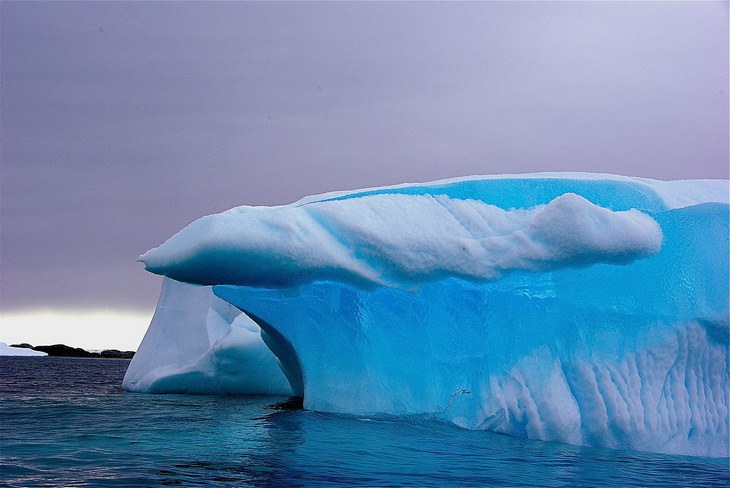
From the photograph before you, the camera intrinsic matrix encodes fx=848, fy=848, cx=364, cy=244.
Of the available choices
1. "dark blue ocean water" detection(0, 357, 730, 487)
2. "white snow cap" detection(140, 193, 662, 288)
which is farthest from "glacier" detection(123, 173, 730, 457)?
"dark blue ocean water" detection(0, 357, 730, 487)

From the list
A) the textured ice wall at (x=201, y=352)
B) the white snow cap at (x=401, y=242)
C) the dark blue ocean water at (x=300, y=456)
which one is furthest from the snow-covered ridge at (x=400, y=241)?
the textured ice wall at (x=201, y=352)

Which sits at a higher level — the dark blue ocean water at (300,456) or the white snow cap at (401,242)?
the white snow cap at (401,242)

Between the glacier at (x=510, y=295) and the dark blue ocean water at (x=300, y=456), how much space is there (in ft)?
1.49

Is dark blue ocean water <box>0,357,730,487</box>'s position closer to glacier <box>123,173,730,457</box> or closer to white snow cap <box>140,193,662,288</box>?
glacier <box>123,173,730,457</box>

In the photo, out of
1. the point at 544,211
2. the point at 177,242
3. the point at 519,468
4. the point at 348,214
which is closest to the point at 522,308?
the point at 544,211

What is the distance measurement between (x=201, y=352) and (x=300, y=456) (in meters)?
9.60

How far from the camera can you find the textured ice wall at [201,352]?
15.1 meters

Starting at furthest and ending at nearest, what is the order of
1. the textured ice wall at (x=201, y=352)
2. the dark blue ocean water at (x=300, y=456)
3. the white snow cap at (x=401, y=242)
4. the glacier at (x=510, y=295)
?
1. the textured ice wall at (x=201, y=352)
2. the glacier at (x=510, y=295)
3. the white snow cap at (x=401, y=242)
4. the dark blue ocean water at (x=300, y=456)

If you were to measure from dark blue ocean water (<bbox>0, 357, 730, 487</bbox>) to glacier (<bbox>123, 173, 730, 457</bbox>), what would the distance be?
453mm

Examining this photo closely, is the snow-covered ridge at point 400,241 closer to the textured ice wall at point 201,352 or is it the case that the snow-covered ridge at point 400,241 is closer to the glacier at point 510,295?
the glacier at point 510,295

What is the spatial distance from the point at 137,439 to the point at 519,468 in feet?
11.1

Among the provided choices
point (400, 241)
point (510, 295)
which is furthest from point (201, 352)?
point (400, 241)

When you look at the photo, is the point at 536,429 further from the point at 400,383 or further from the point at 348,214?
the point at 348,214

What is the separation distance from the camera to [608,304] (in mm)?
8805
